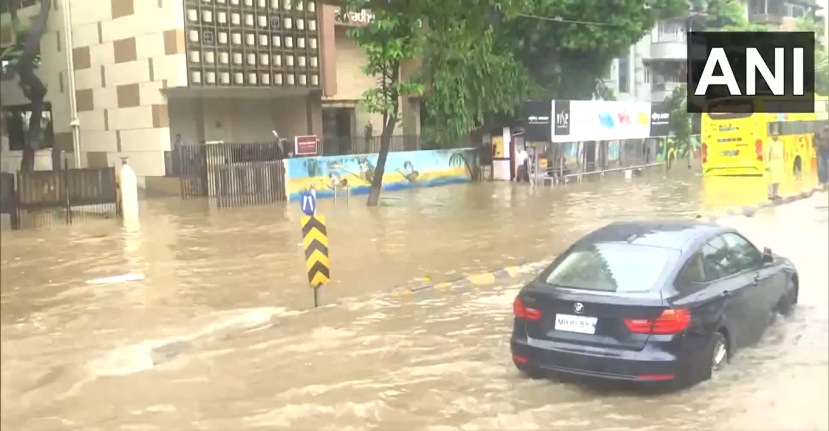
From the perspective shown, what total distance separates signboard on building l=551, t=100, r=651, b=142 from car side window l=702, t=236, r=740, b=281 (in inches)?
102

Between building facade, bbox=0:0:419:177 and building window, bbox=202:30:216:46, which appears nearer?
building facade, bbox=0:0:419:177

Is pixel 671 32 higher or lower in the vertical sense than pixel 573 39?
lower

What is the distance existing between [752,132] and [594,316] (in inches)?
69.6

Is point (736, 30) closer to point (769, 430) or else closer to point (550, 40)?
point (769, 430)

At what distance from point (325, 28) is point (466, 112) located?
10.1 meters

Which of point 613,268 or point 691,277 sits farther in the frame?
point 613,268

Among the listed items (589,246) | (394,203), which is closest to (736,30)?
(589,246)

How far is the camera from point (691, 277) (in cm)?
489

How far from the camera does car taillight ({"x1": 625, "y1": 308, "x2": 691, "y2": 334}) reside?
459 cm

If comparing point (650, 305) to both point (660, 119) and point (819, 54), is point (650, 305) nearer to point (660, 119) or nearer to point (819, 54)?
point (819, 54)

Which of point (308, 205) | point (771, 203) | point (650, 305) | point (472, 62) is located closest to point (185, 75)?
point (472, 62)

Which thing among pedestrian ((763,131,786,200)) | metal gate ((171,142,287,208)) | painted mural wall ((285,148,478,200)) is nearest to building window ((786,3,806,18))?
pedestrian ((763,131,786,200))

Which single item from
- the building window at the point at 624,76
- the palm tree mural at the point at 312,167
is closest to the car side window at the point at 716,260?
the building window at the point at 624,76

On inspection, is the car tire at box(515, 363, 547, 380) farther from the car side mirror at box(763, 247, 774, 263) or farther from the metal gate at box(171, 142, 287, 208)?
the metal gate at box(171, 142, 287, 208)
